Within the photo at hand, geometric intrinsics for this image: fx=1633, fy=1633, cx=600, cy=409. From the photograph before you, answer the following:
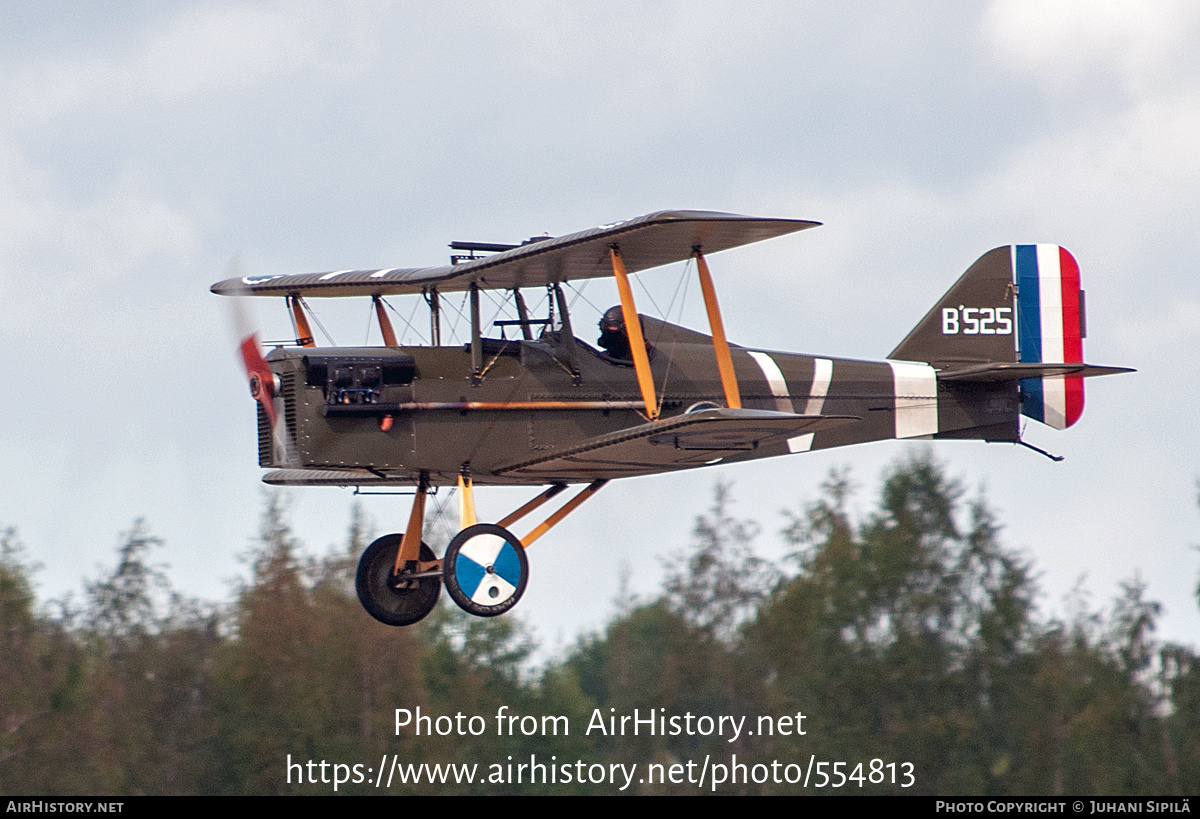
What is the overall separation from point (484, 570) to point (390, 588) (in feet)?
4.84

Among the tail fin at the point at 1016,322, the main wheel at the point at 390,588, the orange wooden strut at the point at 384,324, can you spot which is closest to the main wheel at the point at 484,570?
the main wheel at the point at 390,588

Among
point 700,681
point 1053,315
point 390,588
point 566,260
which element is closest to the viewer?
point 566,260

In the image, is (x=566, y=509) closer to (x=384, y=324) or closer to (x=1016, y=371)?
(x=384, y=324)

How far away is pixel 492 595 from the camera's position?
1191 cm

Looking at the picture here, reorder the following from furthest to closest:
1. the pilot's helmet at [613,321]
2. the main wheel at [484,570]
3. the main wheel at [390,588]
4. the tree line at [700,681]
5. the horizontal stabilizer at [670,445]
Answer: the tree line at [700,681] < the main wheel at [390,588] < the pilot's helmet at [613,321] < the main wheel at [484,570] < the horizontal stabilizer at [670,445]

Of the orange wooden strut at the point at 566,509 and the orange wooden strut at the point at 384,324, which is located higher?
the orange wooden strut at the point at 384,324

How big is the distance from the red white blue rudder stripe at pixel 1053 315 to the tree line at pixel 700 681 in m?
16.0

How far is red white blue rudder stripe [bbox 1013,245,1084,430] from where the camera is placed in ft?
49.0

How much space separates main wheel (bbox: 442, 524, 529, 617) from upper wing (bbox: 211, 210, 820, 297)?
1.94 metres

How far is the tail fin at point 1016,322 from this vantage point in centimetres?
1498

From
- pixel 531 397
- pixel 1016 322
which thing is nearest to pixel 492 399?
pixel 531 397

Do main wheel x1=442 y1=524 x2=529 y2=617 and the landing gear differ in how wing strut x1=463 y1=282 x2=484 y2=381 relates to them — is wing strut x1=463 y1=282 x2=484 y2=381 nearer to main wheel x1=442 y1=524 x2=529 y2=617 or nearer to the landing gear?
the landing gear

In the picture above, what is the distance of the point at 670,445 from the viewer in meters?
11.8

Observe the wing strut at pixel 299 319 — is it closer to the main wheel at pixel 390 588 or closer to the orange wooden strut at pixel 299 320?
the orange wooden strut at pixel 299 320
